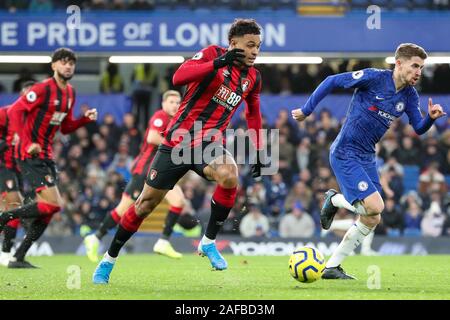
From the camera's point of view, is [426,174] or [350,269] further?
Answer: [426,174]

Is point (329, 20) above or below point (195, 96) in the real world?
above

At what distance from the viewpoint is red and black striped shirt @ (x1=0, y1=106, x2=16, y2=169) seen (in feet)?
42.3

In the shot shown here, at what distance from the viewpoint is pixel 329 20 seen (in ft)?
66.2

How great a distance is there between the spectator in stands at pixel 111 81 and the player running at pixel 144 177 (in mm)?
8659

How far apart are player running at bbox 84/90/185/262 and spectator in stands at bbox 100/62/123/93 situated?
8.66 metres

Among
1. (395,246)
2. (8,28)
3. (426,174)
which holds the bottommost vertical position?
(395,246)

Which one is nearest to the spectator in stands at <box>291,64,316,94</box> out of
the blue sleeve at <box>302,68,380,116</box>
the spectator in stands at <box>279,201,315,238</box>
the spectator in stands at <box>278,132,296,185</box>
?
the spectator in stands at <box>278,132,296,185</box>

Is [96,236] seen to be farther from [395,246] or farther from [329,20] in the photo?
[329,20]

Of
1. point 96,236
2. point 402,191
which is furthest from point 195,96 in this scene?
point 402,191

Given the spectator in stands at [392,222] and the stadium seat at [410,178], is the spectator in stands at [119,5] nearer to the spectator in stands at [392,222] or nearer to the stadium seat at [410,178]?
the stadium seat at [410,178]

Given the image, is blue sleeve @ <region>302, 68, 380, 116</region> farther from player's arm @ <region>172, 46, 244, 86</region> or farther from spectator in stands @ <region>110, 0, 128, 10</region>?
spectator in stands @ <region>110, 0, 128, 10</region>

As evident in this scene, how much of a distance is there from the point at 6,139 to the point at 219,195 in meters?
5.34
